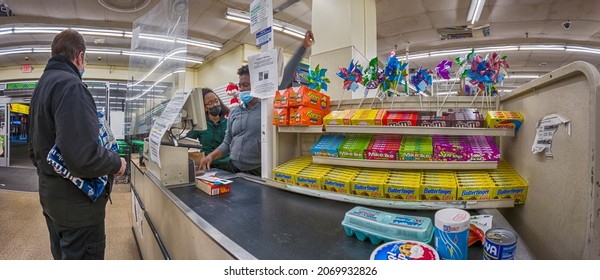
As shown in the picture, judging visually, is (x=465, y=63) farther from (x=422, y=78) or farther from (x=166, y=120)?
(x=166, y=120)

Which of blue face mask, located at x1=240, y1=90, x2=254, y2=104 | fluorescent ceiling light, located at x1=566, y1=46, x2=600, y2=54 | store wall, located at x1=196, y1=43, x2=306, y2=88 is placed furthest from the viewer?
store wall, located at x1=196, y1=43, x2=306, y2=88

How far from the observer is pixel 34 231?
3342mm

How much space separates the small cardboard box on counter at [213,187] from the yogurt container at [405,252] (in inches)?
40.2

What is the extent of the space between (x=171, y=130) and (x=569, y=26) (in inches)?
329

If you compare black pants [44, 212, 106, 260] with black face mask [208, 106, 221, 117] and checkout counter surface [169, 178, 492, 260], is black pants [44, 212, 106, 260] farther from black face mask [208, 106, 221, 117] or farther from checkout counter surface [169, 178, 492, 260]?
black face mask [208, 106, 221, 117]

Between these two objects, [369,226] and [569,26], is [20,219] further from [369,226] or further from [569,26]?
[569,26]

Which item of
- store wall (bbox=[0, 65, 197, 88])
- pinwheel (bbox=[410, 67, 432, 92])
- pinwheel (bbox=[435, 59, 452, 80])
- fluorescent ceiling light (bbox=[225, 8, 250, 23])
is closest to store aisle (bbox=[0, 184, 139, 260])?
pinwheel (bbox=[410, 67, 432, 92])

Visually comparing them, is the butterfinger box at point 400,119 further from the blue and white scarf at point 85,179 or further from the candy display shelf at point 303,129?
the blue and white scarf at point 85,179

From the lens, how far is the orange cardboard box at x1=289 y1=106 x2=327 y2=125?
1622 millimetres

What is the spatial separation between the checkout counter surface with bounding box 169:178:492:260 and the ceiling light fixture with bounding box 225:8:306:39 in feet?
15.4

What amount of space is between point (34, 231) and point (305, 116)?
391cm

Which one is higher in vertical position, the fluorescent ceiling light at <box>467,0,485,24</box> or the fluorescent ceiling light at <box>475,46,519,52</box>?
the fluorescent ceiling light at <box>475,46,519,52</box>

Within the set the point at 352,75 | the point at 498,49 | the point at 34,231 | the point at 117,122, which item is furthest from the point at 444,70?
the point at 117,122

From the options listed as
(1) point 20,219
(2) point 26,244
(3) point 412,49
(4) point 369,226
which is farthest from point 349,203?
(3) point 412,49
